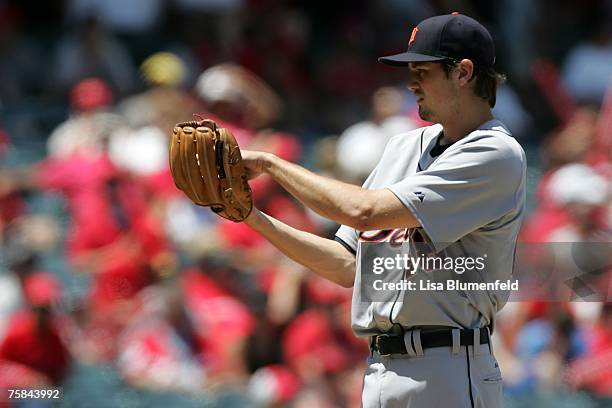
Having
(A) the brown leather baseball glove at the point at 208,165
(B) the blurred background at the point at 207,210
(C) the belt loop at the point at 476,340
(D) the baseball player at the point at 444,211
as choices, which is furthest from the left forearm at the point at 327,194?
(B) the blurred background at the point at 207,210

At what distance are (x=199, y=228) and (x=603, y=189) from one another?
2078 millimetres

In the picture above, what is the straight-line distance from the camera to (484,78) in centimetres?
300

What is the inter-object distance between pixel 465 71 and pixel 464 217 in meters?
0.36

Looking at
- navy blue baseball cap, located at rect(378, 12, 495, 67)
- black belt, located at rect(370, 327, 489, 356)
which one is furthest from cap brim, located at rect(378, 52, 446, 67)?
black belt, located at rect(370, 327, 489, 356)

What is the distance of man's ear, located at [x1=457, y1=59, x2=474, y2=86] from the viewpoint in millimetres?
2941

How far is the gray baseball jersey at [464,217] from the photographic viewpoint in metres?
2.89

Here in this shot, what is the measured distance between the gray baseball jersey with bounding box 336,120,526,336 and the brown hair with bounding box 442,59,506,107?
76 millimetres

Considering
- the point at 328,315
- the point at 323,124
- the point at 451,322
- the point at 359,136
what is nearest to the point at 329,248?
the point at 451,322

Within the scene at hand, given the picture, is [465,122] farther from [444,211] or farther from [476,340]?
[476,340]

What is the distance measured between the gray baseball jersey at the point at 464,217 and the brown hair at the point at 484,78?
0.08 m

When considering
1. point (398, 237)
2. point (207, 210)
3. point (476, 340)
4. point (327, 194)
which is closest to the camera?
point (327, 194)

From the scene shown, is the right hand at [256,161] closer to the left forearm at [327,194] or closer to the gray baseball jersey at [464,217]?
the left forearm at [327,194]

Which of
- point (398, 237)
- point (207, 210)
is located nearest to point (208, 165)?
point (398, 237)

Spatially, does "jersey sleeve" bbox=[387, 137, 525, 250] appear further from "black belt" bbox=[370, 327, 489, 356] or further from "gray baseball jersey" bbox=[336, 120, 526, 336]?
"black belt" bbox=[370, 327, 489, 356]
